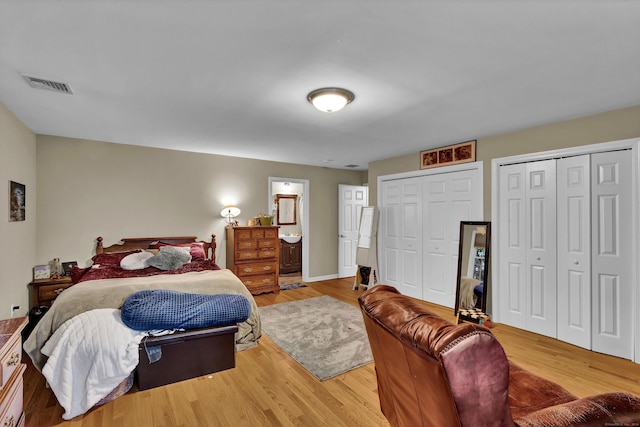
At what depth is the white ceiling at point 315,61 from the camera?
1548 millimetres

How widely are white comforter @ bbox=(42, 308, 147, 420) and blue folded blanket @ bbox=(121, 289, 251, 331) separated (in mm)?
142

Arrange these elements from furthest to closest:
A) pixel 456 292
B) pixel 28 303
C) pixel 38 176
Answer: pixel 456 292 < pixel 38 176 < pixel 28 303

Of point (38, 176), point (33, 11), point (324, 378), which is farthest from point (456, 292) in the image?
point (38, 176)

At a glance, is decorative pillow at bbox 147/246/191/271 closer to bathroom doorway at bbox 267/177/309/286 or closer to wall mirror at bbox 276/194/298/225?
bathroom doorway at bbox 267/177/309/286

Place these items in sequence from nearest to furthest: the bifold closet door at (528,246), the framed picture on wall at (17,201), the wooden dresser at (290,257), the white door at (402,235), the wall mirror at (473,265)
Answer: the framed picture on wall at (17,201) < the bifold closet door at (528,246) < the wall mirror at (473,265) < the white door at (402,235) < the wooden dresser at (290,257)

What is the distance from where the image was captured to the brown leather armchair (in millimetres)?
954

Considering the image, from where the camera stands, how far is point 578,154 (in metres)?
3.21

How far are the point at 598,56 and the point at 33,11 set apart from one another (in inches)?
131

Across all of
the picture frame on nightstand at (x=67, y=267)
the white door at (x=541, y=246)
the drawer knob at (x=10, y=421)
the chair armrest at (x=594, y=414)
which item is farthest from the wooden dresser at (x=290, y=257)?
the chair armrest at (x=594, y=414)

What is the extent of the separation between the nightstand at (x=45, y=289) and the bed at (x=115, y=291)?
28cm

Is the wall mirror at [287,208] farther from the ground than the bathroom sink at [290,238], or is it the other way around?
the wall mirror at [287,208]

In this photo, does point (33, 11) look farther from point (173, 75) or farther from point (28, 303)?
point (28, 303)

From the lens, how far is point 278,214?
7.36 meters

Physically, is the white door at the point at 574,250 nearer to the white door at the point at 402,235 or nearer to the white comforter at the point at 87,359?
the white door at the point at 402,235
